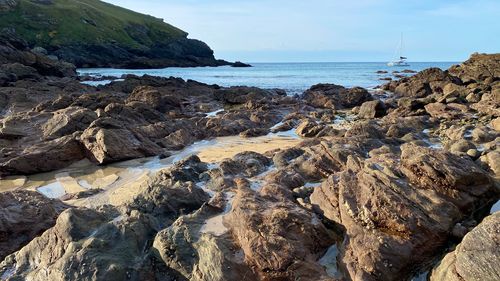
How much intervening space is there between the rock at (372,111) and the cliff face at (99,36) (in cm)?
9489

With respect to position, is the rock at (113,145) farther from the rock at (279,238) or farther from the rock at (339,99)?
the rock at (339,99)

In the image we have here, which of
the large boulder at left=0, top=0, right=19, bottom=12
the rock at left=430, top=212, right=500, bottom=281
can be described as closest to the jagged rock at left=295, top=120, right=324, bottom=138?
the rock at left=430, top=212, right=500, bottom=281

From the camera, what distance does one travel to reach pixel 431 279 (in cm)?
664

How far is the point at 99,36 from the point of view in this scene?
127562 mm

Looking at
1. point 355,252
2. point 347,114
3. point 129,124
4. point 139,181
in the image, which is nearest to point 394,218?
point 355,252

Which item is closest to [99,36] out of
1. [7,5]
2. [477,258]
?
[7,5]

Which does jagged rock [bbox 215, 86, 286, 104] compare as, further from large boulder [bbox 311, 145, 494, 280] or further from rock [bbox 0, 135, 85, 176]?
large boulder [bbox 311, 145, 494, 280]

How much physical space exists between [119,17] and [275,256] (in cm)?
16507

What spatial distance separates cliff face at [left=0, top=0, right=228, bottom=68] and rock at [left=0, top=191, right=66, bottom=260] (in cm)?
10801

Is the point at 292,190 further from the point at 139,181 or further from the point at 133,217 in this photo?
the point at 139,181

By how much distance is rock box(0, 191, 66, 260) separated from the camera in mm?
8547

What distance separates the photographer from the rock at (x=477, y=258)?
5.90 metres

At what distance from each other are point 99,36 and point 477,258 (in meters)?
135

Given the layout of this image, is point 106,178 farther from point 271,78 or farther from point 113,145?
point 271,78
